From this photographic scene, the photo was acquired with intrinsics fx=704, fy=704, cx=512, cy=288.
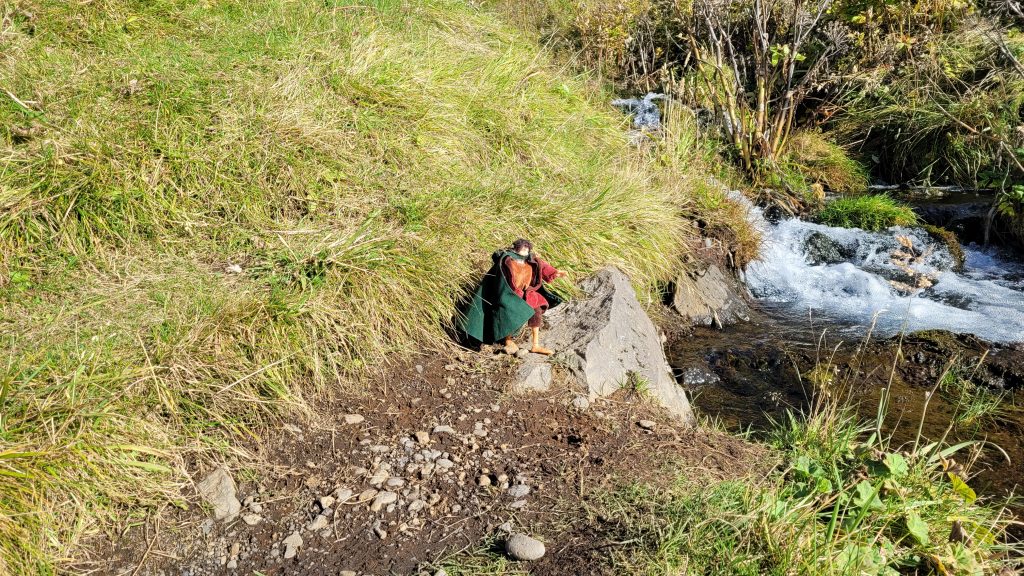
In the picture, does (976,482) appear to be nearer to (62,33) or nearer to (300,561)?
(300,561)

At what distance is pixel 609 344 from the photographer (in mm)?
3867

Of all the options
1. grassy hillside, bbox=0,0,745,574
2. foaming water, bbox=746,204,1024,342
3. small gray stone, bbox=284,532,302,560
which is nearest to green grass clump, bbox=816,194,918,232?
foaming water, bbox=746,204,1024,342

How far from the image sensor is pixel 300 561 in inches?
99.7

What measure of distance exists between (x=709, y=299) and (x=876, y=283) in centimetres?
169

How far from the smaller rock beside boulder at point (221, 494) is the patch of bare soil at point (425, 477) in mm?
36

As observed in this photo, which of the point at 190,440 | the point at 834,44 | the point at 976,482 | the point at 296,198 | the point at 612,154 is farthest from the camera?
the point at 834,44

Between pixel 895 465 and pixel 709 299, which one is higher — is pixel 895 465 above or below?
above

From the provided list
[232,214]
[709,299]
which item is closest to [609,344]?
[709,299]

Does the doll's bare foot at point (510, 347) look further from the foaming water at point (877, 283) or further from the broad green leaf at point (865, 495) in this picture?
the foaming water at point (877, 283)

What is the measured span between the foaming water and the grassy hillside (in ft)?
2.69

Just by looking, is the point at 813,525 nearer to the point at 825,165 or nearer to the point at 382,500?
the point at 382,500

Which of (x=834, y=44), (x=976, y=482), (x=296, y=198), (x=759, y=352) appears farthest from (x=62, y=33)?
(x=834, y=44)

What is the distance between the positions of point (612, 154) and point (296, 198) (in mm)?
3208

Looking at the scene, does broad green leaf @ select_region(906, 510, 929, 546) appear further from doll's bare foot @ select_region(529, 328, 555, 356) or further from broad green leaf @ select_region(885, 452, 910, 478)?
doll's bare foot @ select_region(529, 328, 555, 356)
